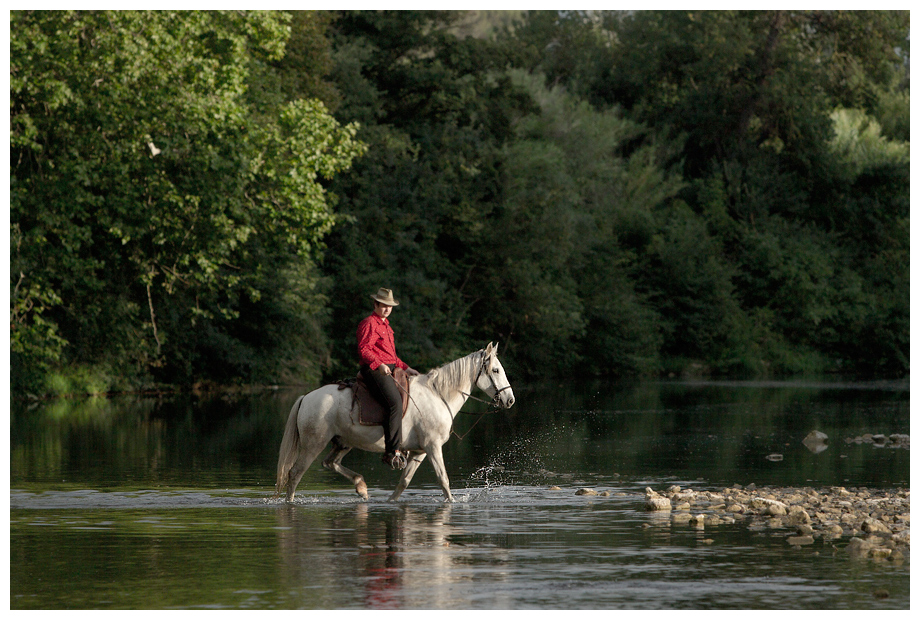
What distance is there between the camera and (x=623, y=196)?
65.9 m

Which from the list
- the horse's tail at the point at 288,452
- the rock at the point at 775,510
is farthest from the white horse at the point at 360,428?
the rock at the point at 775,510

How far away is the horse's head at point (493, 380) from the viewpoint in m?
14.4

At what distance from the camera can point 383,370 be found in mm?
13812

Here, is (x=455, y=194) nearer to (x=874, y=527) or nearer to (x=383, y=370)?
(x=383, y=370)

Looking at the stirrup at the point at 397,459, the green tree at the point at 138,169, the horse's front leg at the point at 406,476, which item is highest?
the green tree at the point at 138,169

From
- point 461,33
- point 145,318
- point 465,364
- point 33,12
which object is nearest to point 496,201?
point 461,33

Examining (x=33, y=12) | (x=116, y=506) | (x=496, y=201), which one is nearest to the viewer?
(x=116, y=506)

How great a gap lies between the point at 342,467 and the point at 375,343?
161cm

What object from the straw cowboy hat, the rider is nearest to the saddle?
the rider

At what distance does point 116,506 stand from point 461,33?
44.6m

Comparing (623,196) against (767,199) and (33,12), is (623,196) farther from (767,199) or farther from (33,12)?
(33,12)

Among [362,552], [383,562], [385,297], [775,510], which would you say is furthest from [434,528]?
[775,510]

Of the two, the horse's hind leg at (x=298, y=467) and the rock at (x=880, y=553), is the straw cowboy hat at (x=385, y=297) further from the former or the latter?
the rock at (x=880, y=553)

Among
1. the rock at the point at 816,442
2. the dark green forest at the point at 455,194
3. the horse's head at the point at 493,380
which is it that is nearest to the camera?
the horse's head at the point at 493,380
